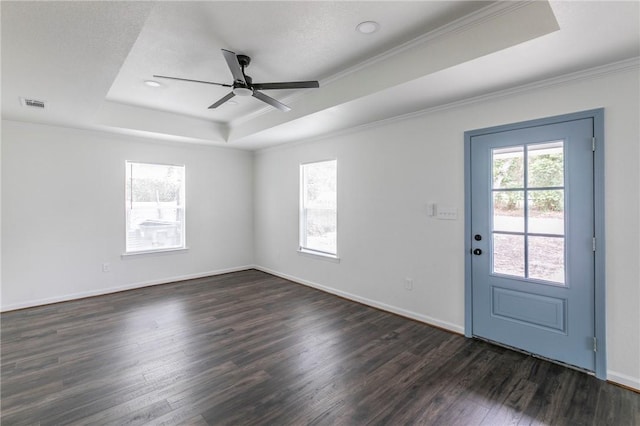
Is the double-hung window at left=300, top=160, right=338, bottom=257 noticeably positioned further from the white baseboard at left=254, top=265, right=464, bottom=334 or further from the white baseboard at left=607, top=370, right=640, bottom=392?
the white baseboard at left=607, top=370, right=640, bottom=392

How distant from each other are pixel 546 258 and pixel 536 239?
0.61 ft

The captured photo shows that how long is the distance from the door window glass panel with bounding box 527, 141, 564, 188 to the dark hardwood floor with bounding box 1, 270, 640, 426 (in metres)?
1.62

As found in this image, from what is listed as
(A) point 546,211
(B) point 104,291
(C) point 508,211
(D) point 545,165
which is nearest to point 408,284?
(C) point 508,211

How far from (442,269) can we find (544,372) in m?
1.24

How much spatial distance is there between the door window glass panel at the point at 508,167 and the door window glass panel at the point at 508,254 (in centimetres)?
51

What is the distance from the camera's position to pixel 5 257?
13.1 feet

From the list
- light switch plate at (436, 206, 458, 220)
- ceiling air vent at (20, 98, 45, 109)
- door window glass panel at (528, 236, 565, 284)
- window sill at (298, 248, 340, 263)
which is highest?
ceiling air vent at (20, 98, 45, 109)

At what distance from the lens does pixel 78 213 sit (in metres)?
4.50

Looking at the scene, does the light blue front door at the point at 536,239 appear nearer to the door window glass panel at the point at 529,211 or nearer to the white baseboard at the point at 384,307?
the door window glass panel at the point at 529,211

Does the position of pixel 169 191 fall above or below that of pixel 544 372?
above

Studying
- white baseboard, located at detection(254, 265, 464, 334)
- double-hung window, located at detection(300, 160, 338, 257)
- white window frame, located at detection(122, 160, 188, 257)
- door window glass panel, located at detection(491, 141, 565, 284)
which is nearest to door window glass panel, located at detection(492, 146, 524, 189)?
door window glass panel, located at detection(491, 141, 565, 284)

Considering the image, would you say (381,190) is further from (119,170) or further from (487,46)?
(119,170)

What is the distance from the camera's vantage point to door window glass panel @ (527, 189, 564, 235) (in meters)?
2.63

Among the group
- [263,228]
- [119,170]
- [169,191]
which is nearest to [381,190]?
[263,228]
